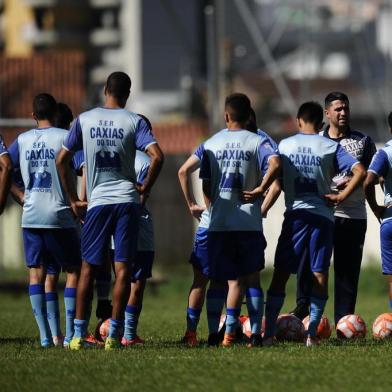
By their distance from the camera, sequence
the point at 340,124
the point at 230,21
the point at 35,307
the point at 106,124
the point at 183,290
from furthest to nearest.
Result: the point at 230,21 → the point at 183,290 → the point at 340,124 → the point at 35,307 → the point at 106,124

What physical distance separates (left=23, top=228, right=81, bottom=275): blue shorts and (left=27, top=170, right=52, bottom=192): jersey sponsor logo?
387mm

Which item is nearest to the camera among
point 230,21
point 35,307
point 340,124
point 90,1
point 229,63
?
point 35,307

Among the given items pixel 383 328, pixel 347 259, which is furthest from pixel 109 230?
pixel 383 328

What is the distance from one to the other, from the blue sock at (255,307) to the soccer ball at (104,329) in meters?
1.50

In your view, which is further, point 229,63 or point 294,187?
point 229,63

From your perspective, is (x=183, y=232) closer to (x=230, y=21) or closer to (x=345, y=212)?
(x=345, y=212)

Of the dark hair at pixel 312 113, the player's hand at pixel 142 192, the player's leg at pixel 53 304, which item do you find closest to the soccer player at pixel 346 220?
the dark hair at pixel 312 113

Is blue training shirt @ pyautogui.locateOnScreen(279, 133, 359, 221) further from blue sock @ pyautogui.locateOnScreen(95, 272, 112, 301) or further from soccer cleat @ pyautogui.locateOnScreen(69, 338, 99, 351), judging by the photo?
soccer cleat @ pyautogui.locateOnScreen(69, 338, 99, 351)

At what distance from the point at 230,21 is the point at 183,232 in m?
19.0

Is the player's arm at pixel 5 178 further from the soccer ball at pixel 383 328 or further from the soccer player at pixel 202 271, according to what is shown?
the soccer ball at pixel 383 328

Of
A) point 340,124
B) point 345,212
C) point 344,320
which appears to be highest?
point 340,124

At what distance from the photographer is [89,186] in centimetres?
1244

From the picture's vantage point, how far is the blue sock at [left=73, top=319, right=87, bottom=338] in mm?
12492

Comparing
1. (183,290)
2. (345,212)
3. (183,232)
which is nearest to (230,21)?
(183,232)
